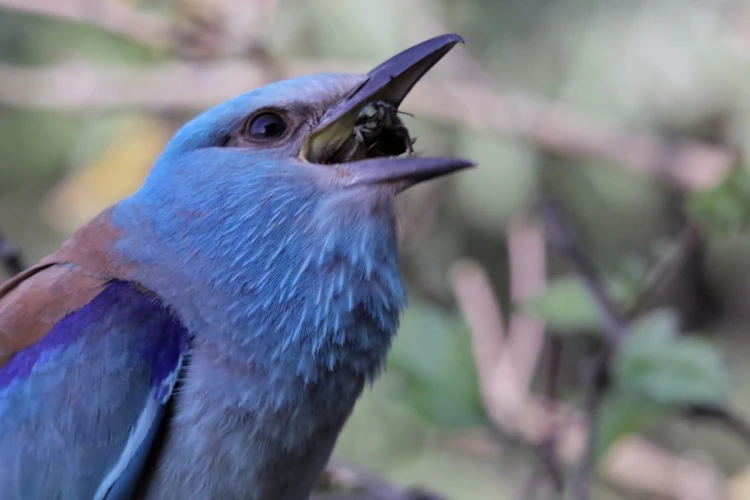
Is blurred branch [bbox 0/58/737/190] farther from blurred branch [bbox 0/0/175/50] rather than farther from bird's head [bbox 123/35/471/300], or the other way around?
bird's head [bbox 123/35/471/300]

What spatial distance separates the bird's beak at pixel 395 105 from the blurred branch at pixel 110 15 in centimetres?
142

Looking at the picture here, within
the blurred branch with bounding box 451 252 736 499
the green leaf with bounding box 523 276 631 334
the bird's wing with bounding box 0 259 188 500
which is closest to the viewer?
the bird's wing with bounding box 0 259 188 500

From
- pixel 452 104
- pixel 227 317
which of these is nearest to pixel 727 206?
pixel 227 317

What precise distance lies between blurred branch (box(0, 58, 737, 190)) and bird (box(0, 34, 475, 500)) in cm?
128

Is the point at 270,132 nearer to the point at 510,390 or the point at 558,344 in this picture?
the point at 558,344

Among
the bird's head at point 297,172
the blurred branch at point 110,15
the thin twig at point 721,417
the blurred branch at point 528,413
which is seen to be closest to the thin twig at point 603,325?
the thin twig at point 721,417

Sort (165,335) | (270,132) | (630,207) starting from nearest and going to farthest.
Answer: (165,335), (270,132), (630,207)

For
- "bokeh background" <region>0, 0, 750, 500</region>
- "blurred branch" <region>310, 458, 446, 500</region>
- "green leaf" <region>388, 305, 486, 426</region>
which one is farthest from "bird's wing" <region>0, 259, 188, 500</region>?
"bokeh background" <region>0, 0, 750, 500</region>

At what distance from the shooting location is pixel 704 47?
117 inches

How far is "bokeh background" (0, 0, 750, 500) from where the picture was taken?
262cm

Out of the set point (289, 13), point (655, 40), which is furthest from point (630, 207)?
point (289, 13)

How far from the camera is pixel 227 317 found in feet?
3.88

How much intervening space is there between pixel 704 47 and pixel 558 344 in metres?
1.71

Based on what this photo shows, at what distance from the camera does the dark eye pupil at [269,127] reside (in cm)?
130
